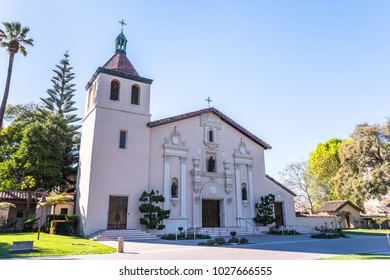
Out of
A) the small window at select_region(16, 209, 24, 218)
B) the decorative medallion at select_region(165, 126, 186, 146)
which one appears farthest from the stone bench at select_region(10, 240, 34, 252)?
the small window at select_region(16, 209, 24, 218)

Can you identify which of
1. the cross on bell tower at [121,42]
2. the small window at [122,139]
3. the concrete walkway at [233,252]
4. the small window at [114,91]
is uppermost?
the cross on bell tower at [121,42]

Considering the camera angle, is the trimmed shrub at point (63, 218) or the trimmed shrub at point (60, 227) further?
the trimmed shrub at point (63, 218)

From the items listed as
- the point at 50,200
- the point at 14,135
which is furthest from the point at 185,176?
the point at 14,135

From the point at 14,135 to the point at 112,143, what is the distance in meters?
16.2

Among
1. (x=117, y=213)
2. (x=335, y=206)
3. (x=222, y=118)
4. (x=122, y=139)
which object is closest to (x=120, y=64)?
(x=122, y=139)

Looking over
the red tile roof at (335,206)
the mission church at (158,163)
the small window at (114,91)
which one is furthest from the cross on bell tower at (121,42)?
the red tile roof at (335,206)

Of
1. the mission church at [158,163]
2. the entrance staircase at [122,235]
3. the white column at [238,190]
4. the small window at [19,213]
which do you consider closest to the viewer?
the entrance staircase at [122,235]

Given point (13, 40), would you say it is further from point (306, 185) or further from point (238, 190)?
point (306, 185)

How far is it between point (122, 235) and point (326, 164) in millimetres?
36154

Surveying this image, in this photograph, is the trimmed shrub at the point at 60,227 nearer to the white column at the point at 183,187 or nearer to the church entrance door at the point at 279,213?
the white column at the point at 183,187

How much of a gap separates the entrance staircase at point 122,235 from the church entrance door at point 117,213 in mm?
1053

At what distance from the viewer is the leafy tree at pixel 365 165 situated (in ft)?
105

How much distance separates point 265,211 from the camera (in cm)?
2442

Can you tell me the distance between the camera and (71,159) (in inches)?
1200
